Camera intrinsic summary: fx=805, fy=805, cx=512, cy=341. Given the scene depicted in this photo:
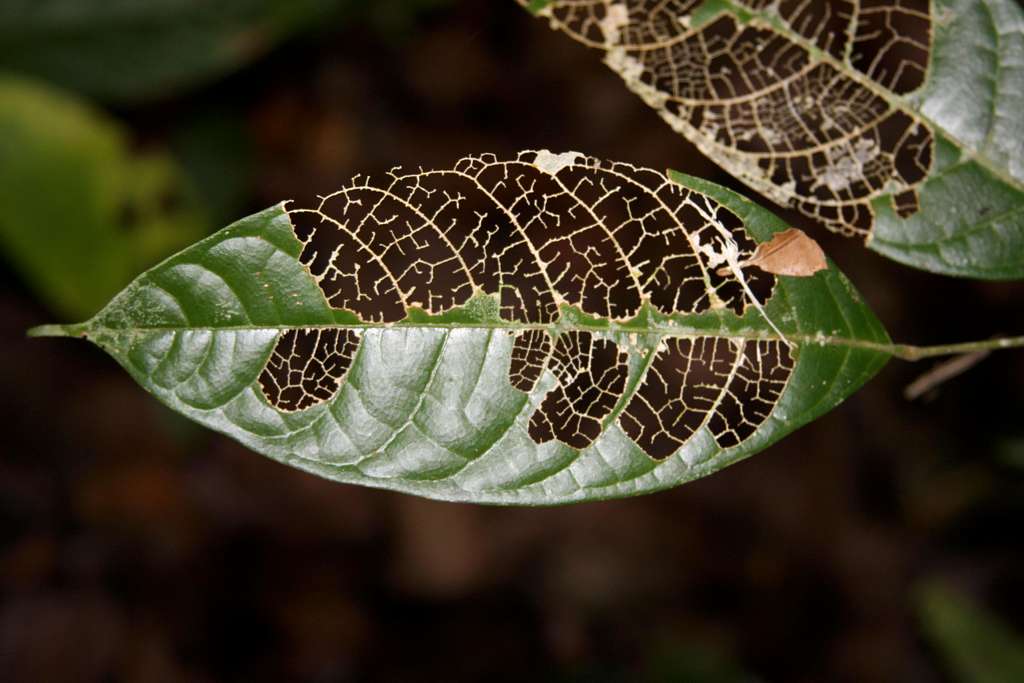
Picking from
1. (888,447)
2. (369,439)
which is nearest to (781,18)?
(369,439)

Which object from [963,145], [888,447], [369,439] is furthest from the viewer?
[888,447]

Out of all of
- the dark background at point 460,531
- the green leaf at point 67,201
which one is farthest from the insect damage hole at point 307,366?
the dark background at point 460,531

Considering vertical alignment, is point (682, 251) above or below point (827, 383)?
above

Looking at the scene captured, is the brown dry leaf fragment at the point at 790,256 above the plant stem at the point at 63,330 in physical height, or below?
above

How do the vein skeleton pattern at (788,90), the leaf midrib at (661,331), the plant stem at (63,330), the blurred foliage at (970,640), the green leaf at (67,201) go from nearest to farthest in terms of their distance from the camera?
the plant stem at (63,330) → the leaf midrib at (661,331) → the vein skeleton pattern at (788,90) → the blurred foliage at (970,640) → the green leaf at (67,201)

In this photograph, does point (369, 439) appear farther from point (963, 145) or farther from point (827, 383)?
point (963, 145)

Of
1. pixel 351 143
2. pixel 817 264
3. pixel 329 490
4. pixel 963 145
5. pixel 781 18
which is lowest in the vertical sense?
pixel 329 490

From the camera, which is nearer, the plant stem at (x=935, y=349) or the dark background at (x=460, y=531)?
the plant stem at (x=935, y=349)

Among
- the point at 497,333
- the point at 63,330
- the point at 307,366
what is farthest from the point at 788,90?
the point at 63,330

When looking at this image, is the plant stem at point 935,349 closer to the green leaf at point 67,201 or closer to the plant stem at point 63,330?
the plant stem at point 63,330
